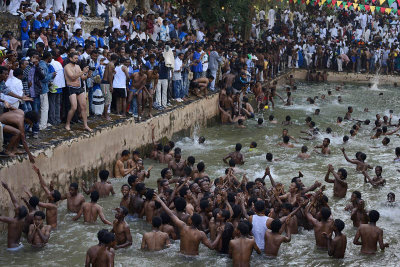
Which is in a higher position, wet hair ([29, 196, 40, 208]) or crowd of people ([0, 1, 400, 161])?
crowd of people ([0, 1, 400, 161])

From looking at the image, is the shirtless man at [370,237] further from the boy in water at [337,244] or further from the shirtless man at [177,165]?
the shirtless man at [177,165]

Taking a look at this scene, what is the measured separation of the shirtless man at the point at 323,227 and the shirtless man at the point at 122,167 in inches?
175

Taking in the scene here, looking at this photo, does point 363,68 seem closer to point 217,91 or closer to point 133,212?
point 217,91

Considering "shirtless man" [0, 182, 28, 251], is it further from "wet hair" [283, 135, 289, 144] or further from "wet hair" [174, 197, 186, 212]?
"wet hair" [283, 135, 289, 144]

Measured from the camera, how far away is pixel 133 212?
1101cm

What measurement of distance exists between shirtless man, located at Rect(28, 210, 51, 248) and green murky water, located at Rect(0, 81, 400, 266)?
0.16 metres

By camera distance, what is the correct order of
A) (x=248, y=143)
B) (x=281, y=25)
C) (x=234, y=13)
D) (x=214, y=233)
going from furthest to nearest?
1. (x=281, y=25)
2. (x=234, y=13)
3. (x=248, y=143)
4. (x=214, y=233)

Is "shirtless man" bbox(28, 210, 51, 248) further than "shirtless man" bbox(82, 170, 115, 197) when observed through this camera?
No

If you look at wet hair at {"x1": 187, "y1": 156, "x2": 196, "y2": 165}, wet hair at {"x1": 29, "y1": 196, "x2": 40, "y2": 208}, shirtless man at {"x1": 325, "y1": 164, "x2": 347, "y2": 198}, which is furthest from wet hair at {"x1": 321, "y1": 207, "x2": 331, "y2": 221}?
wet hair at {"x1": 29, "y1": 196, "x2": 40, "y2": 208}

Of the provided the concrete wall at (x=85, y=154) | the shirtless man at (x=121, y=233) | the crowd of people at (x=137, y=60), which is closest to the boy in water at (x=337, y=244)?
the shirtless man at (x=121, y=233)

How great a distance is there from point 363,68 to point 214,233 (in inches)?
952

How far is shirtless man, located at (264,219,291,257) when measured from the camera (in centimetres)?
916

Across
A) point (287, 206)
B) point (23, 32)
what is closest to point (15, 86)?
point (23, 32)

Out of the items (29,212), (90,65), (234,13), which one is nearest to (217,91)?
(234,13)
